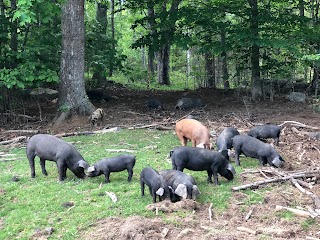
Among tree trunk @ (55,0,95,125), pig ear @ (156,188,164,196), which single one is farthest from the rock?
pig ear @ (156,188,164,196)

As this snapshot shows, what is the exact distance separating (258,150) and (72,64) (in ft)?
25.3

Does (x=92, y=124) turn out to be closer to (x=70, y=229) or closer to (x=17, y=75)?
(x=17, y=75)

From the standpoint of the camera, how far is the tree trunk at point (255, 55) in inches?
610

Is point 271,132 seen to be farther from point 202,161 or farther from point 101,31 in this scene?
point 101,31

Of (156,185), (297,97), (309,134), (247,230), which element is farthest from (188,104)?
(247,230)

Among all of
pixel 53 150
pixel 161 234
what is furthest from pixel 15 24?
pixel 161 234

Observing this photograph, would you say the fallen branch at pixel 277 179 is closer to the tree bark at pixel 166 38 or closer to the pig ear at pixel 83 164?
the pig ear at pixel 83 164

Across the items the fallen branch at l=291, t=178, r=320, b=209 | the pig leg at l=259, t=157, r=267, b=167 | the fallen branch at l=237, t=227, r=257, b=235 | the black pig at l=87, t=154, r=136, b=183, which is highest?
the black pig at l=87, t=154, r=136, b=183

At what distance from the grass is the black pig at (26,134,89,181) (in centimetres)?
21

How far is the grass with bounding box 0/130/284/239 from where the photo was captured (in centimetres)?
586

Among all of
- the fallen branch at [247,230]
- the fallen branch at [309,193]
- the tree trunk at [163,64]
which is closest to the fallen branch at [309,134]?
the fallen branch at [309,193]

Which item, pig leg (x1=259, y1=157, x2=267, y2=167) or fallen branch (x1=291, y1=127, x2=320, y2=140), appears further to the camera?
fallen branch (x1=291, y1=127, x2=320, y2=140)

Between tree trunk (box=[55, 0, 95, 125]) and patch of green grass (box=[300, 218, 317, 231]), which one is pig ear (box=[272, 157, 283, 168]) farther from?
tree trunk (box=[55, 0, 95, 125])

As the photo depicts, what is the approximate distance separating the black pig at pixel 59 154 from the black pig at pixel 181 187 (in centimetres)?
175
